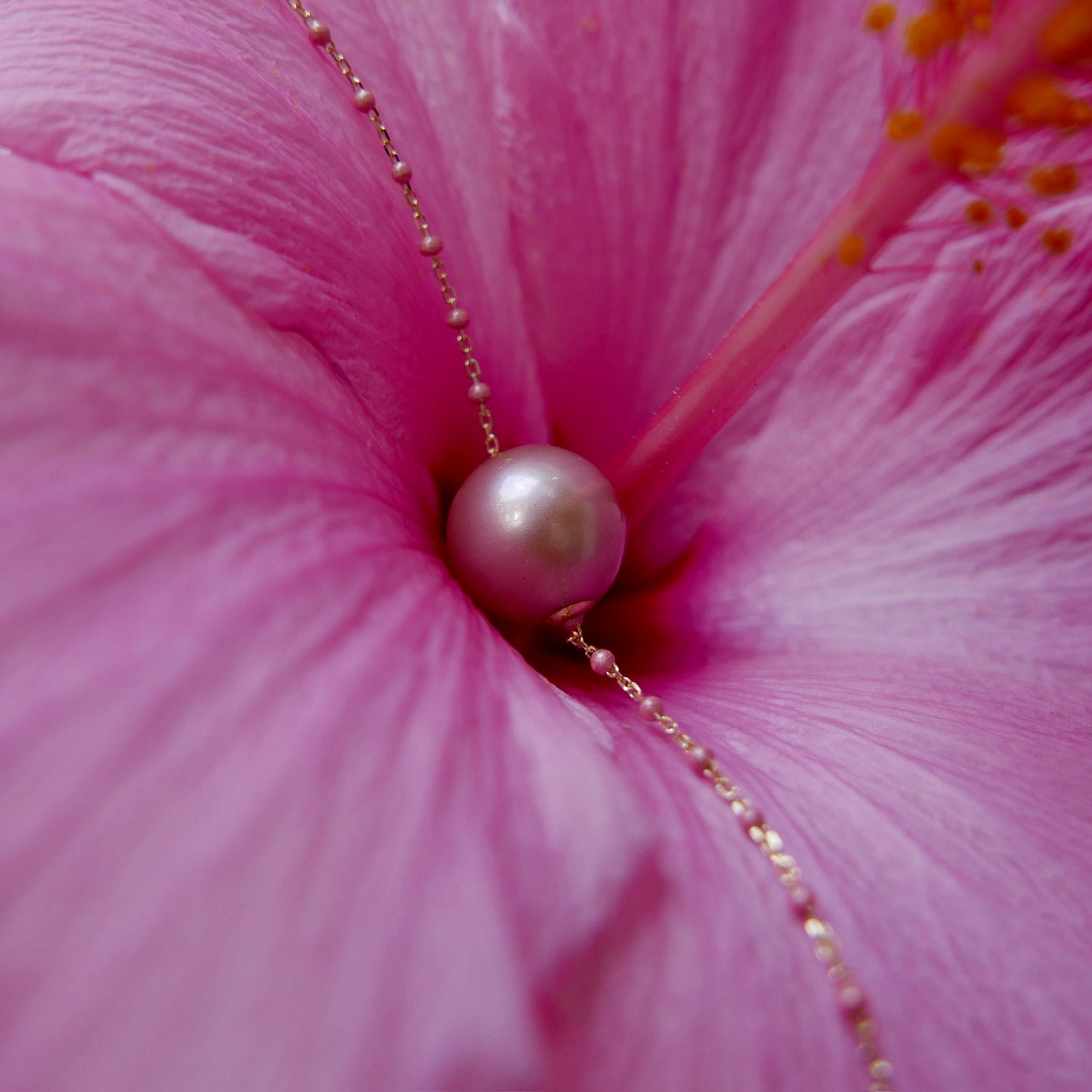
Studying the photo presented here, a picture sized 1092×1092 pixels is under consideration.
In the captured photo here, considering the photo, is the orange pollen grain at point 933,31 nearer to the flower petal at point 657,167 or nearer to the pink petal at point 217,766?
the flower petal at point 657,167

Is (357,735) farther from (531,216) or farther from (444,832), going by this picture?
(531,216)

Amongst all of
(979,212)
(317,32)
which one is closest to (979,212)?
(979,212)

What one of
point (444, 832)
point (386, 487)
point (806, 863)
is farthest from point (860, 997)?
point (386, 487)

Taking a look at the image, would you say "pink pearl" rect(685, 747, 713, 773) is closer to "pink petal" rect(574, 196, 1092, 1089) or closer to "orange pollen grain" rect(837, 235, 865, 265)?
"pink petal" rect(574, 196, 1092, 1089)

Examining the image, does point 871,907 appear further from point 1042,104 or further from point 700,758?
point 1042,104

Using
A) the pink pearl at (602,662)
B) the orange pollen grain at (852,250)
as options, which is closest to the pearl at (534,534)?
the pink pearl at (602,662)

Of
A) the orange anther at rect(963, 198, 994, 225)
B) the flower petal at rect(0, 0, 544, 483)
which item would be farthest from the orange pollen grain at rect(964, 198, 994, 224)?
the flower petal at rect(0, 0, 544, 483)
